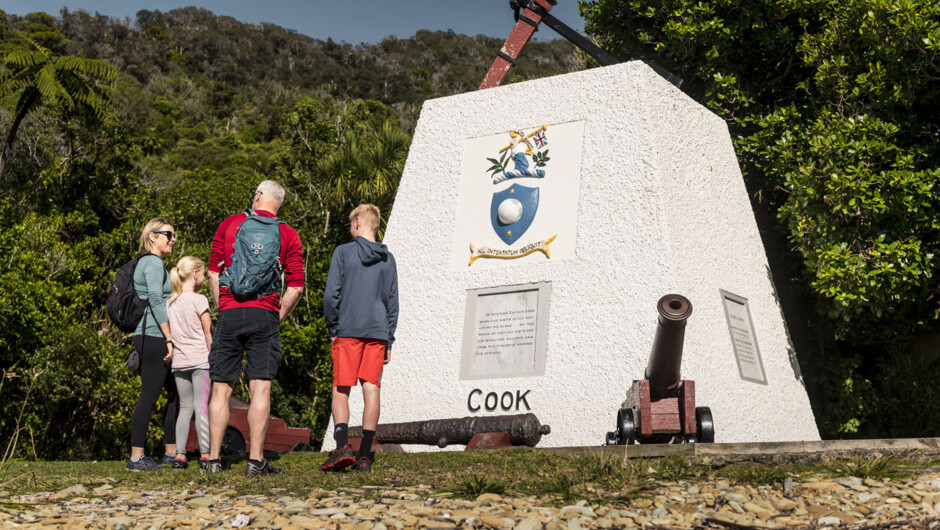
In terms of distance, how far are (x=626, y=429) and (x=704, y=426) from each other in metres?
0.63

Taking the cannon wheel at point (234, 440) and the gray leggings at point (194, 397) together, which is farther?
the cannon wheel at point (234, 440)

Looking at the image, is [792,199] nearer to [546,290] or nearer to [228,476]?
[546,290]

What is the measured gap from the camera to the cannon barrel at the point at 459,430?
7628mm

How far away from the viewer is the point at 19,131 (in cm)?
1970

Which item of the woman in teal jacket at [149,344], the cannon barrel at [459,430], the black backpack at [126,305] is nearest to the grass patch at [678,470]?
the cannon barrel at [459,430]

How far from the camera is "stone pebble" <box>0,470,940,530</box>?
3.43 metres

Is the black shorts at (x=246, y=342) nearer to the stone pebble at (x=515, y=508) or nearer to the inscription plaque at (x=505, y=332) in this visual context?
the stone pebble at (x=515, y=508)

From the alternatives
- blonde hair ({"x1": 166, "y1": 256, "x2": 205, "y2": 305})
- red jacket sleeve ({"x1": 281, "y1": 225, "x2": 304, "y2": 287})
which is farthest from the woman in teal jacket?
red jacket sleeve ({"x1": 281, "y1": 225, "x2": 304, "y2": 287})

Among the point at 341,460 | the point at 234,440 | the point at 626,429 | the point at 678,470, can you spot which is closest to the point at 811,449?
the point at 678,470

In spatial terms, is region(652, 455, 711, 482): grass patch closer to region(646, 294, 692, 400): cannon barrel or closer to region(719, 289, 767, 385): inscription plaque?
region(646, 294, 692, 400): cannon barrel

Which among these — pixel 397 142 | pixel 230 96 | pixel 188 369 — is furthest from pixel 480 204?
pixel 230 96

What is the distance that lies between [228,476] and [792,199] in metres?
8.53

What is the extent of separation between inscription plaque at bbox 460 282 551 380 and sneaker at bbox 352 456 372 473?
3732 mm

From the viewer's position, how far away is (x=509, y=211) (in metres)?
9.12
